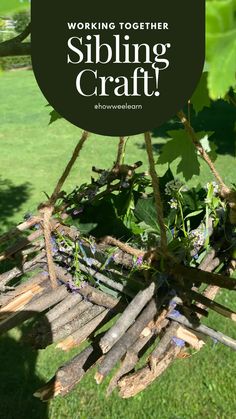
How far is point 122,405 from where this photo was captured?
11.6ft

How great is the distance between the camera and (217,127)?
437 inches

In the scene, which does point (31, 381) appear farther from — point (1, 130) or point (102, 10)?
point (1, 130)

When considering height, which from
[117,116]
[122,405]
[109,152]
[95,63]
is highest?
[95,63]

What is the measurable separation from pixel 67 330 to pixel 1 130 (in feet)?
34.9

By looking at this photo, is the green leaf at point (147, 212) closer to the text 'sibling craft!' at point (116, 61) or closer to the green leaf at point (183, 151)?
the green leaf at point (183, 151)

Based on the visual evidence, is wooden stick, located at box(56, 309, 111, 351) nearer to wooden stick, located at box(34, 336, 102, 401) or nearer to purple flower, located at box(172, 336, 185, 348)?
wooden stick, located at box(34, 336, 102, 401)

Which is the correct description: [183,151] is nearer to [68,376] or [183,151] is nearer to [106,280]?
[106,280]

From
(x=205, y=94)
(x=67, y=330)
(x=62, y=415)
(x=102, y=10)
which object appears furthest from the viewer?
(x=62, y=415)

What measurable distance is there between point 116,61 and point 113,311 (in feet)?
3.11

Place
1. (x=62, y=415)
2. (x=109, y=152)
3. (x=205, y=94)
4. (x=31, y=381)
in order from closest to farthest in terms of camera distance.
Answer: (x=205, y=94) → (x=62, y=415) → (x=31, y=381) → (x=109, y=152)

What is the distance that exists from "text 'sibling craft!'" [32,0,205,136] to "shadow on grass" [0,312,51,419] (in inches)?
103

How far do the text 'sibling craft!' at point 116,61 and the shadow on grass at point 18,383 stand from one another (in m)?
2.61

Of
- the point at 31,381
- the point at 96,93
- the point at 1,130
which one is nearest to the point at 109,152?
the point at 1,130

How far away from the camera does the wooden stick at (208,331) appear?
4.48 feet
